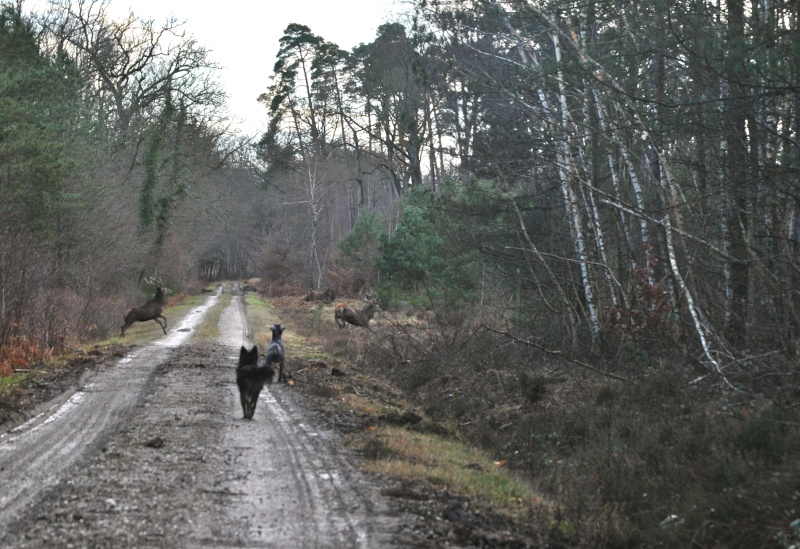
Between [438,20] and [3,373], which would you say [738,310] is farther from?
[3,373]

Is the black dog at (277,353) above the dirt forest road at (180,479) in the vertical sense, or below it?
above

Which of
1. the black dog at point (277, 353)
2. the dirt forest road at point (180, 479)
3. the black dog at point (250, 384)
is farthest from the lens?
the black dog at point (277, 353)

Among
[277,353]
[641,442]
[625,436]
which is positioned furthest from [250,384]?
[641,442]

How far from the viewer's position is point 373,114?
182 ft

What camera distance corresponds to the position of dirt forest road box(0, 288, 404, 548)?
648 centimetres

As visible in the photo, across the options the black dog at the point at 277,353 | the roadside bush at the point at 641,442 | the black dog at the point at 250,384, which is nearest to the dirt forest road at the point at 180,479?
the black dog at the point at 250,384

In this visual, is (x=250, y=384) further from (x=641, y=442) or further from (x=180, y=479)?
(x=641, y=442)

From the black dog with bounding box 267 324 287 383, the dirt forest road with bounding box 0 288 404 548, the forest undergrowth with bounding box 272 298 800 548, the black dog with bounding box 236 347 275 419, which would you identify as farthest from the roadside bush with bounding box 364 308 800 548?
the black dog with bounding box 236 347 275 419

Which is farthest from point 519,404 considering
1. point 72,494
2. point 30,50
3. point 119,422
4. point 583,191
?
point 30,50

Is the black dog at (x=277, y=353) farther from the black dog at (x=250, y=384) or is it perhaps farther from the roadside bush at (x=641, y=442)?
the black dog at (x=250, y=384)

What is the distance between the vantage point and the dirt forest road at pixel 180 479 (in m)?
6.48

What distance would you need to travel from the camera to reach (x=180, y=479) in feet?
27.0

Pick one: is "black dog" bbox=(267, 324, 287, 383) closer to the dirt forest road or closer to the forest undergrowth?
the forest undergrowth

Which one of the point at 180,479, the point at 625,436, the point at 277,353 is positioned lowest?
the point at 625,436
